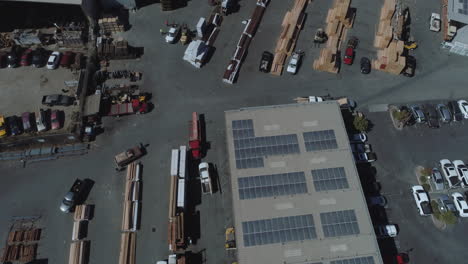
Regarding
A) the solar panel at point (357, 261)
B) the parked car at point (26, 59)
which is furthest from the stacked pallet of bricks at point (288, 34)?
the parked car at point (26, 59)

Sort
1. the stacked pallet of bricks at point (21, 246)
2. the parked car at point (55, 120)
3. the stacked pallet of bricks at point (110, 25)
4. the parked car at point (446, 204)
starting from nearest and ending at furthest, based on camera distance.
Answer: the stacked pallet of bricks at point (21, 246) < the parked car at point (446, 204) < the parked car at point (55, 120) < the stacked pallet of bricks at point (110, 25)

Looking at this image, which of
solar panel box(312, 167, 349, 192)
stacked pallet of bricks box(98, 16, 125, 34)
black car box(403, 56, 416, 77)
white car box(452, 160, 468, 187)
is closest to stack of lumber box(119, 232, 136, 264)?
solar panel box(312, 167, 349, 192)

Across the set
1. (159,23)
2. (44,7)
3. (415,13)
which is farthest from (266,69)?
(44,7)

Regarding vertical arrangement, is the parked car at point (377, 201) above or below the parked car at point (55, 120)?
below

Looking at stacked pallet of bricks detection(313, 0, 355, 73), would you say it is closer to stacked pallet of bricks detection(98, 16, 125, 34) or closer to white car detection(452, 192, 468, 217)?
white car detection(452, 192, 468, 217)

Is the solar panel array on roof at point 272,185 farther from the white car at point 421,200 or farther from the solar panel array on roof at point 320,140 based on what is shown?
the white car at point 421,200
